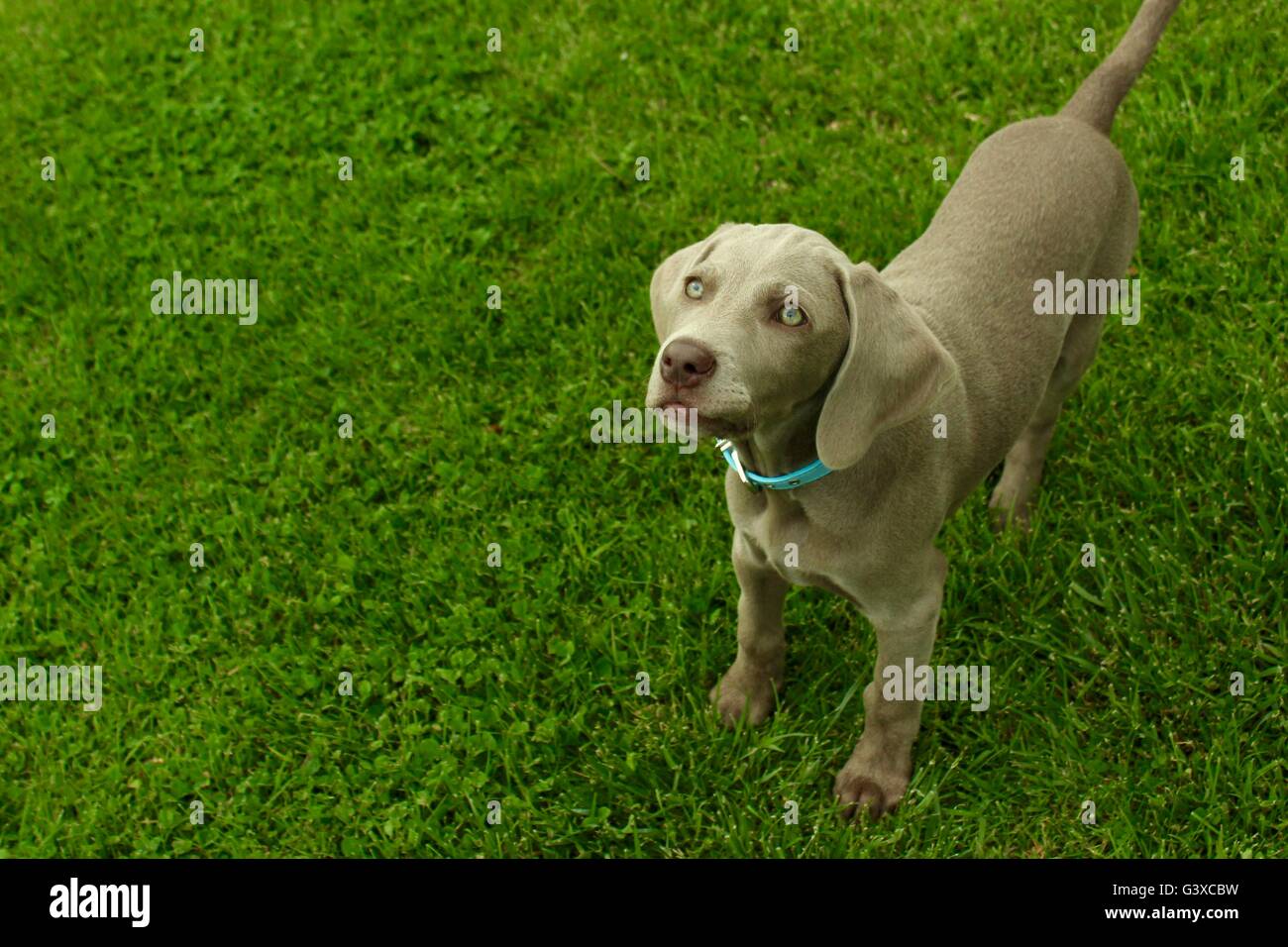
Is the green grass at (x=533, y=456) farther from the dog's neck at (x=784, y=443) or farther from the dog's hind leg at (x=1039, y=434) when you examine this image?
the dog's neck at (x=784, y=443)

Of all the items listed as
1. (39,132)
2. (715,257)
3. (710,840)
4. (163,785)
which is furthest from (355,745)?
(39,132)

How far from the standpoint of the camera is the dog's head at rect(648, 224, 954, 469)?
10.00 ft

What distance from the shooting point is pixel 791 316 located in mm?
3123

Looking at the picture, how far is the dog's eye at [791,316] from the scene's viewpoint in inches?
123

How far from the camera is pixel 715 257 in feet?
10.8

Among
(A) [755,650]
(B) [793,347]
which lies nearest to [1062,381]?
(A) [755,650]

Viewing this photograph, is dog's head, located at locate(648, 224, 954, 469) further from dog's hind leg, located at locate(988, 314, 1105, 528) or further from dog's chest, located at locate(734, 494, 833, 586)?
dog's hind leg, located at locate(988, 314, 1105, 528)

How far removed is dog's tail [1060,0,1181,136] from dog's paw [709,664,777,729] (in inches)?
91.2

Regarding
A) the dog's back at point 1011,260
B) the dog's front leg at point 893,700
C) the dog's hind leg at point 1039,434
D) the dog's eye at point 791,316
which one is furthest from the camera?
the dog's hind leg at point 1039,434

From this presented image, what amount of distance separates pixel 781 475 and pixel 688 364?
2.18 feet

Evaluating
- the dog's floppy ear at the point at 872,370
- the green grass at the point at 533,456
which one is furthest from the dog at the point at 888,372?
the green grass at the point at 533,456

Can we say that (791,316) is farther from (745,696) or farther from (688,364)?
(745,696)

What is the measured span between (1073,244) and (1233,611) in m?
1.49

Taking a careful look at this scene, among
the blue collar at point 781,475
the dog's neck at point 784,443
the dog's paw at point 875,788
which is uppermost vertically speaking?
the dog's neck at point 784,443
